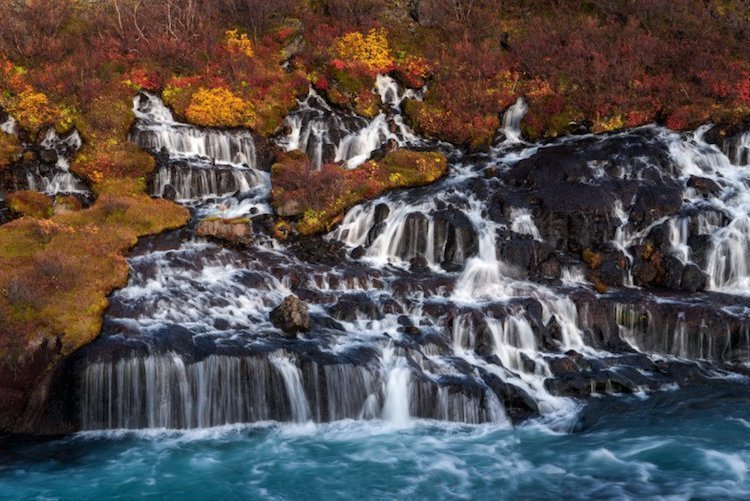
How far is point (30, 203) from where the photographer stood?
84.9ft

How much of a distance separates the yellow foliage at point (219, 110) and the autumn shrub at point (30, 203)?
28.5 feet

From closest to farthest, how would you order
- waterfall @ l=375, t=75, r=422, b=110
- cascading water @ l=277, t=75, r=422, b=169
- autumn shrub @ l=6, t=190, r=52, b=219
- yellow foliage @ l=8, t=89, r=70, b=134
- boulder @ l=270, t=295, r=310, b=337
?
boulder @ l=270, t=295, r=310, b=337
autumn shrub @ l=6, t=190, r=52, b=219
yellow foliage @ l=8, t=89, r=70, b=134
cascading water @ l=277, t=75, r=422, b=169
waterfall @ l=375, t=75, r=422, b=110

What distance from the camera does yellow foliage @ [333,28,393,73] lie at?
125 feet

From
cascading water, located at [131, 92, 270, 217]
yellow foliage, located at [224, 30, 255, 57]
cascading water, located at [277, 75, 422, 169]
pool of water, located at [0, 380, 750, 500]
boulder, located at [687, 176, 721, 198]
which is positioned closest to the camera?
pool of water, located at [0, 380, 750, 500]

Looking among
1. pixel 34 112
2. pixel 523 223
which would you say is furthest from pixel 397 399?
pixel 34 112

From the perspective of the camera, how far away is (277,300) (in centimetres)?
2188

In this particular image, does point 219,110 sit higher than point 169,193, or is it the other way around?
point 219,110

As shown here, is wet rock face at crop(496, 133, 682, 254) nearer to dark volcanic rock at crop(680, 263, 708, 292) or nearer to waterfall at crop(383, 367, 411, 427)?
dark volcanic rock at crop(680, 263, 708, 292)

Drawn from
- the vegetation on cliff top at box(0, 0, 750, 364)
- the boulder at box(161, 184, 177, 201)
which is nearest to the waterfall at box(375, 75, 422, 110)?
the vegetation on cliff top at box(0, 0, 750, 364)

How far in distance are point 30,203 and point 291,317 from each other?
44.4ft

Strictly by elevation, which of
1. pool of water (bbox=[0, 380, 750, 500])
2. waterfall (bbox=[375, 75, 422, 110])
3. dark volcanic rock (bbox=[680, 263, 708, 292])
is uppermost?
waterfall (bbox=[375, 75, 422, 110])

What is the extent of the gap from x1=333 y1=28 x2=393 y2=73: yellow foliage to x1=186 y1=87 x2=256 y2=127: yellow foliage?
8.12 meters

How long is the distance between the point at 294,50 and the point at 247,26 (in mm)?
4244

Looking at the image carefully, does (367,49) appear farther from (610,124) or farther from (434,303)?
(434,303)
